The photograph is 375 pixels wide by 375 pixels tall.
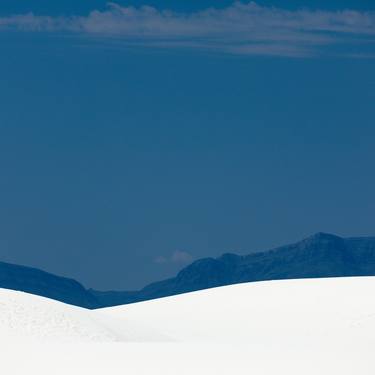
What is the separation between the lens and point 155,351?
2483 cm

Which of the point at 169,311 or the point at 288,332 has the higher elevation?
the point at 169,311

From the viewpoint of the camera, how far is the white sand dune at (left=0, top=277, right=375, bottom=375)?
2378 centimetres

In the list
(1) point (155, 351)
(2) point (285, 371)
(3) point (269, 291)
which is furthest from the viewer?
(3) point (269, 291)

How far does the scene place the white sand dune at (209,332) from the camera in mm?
23781

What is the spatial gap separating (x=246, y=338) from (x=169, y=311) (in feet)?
21.1

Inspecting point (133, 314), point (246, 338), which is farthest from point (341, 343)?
point (133, 314)

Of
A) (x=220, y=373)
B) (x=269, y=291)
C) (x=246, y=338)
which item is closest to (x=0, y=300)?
(x=246, y=338)

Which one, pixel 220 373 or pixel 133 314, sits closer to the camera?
pixel 220 373

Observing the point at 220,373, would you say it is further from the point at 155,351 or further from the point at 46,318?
the point at 46,318

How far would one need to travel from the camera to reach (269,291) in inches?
1625

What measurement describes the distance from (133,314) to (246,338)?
21.5ft

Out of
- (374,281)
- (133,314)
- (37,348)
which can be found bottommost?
(37,348)

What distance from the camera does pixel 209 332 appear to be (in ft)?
115

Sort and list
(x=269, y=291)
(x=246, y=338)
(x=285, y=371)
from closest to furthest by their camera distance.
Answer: (x=285, y=371) → (x=246, y=338) → (x=269, y=291)
